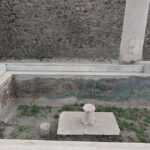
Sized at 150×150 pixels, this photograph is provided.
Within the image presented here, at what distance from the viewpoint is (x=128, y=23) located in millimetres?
3803

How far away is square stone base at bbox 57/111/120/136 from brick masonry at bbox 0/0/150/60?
560 cm

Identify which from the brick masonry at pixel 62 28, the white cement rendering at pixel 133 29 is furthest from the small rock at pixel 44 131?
the brick masonry at pixel 62 28

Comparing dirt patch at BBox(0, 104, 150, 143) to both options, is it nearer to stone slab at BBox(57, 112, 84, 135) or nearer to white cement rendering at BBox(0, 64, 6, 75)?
stone slab at BBox(57, 112, 84, 135)

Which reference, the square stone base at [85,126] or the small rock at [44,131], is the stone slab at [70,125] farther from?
the small rock at [44,131]

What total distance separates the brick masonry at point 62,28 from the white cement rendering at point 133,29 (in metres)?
4.05

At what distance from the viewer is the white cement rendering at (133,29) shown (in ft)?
12.0

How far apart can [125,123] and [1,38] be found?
7695 mm

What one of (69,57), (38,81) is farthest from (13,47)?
(38,81)

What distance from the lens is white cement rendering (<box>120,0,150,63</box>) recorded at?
143 inches

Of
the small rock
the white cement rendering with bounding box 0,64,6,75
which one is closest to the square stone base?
the small rock

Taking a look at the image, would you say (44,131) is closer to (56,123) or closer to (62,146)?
(56,123)

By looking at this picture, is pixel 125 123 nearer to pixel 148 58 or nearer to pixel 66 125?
pixel 66 125

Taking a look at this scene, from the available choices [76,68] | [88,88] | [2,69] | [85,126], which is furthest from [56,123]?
[2,69]

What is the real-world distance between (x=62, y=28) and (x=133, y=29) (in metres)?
4.74
